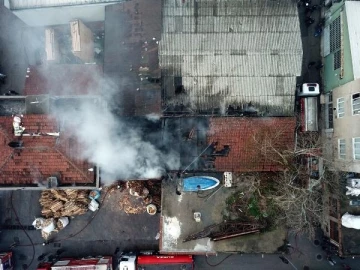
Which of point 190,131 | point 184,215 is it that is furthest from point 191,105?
point 184,215

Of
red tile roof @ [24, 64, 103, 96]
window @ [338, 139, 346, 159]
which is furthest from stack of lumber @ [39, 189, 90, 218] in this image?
window @ [338, 139, 346, 159]

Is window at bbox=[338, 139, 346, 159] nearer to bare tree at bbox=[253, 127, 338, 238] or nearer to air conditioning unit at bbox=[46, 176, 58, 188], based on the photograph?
bare tree at bbox=[253, 127, 338, 238]

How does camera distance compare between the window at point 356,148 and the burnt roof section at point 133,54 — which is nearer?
the window at point 356,148

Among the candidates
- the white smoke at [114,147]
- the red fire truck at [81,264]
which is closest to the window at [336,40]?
the white smoke at [114,147]

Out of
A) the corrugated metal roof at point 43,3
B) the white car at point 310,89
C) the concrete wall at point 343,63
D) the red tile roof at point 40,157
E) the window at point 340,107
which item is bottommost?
the red tile roof at point 40,157

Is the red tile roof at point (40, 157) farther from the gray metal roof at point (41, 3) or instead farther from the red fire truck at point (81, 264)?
the gray metal roof at point (41, 3)

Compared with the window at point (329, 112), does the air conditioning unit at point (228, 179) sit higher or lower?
lower

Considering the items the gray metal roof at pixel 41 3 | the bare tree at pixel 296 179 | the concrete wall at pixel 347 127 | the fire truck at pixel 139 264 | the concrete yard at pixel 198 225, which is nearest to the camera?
the concrete wall at pixel 347 127
